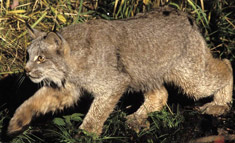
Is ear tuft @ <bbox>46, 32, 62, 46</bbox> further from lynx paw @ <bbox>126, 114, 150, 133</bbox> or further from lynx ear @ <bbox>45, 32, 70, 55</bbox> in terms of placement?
lynx paw @ <bbox>126, 114, 150, 133</bbox>

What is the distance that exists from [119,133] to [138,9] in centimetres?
210

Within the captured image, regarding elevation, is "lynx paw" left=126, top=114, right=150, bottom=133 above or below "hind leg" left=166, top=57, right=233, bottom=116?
below

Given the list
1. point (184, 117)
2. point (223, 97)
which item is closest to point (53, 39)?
point (184, 117)

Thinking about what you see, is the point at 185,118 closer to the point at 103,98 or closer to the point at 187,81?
the point at 187,81

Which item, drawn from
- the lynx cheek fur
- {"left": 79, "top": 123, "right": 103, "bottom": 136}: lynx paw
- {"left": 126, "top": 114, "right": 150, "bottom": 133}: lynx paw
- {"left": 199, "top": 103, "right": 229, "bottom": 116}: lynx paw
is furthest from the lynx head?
{"left": 199, "top": 103, "right": 229, "bottom": 116}: lynx paw

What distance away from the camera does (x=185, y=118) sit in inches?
192

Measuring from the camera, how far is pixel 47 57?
433 centimetres

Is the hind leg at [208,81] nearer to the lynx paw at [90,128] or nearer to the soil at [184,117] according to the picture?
the soil at [184,117]

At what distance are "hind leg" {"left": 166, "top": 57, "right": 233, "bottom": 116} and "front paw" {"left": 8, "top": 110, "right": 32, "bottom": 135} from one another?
1807mm

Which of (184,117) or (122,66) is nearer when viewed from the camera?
(122,66)

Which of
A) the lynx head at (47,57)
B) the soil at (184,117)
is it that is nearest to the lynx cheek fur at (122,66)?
the lynx head at (47,57)

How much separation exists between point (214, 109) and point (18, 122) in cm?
250

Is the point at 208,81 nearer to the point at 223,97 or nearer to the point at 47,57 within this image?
the point at 223,97

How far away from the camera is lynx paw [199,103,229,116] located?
5.19m
